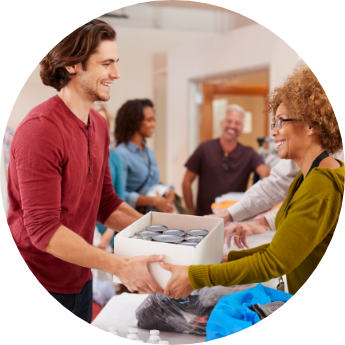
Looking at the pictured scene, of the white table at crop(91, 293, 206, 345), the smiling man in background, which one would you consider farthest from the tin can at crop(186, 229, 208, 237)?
the smiling man in background

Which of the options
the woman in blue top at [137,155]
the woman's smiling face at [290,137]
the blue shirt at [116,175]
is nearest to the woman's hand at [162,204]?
the woman in blue top at [137,155]

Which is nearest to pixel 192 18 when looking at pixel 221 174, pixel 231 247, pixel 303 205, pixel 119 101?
pixel 221 174

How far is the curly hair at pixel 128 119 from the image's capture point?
1185mm

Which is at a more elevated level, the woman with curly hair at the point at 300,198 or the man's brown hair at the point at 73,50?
the man's brown hair at the point at 73,50

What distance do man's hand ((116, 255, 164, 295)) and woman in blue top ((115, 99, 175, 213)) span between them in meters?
0.29

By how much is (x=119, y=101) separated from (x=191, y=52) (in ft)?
6.74

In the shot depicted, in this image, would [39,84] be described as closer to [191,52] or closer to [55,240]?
[55,240]

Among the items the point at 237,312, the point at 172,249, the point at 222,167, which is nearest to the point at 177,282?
the point at 172,249

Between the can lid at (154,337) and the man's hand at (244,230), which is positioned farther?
the man's hand at (244,230)

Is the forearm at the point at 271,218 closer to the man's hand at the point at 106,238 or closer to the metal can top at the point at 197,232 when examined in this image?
the metal can top at the point at 197,232

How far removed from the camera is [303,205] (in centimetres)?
84

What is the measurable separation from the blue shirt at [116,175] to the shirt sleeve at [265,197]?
34cm

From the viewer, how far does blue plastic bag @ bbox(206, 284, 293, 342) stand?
0.98m

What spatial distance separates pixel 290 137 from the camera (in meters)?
0.91
